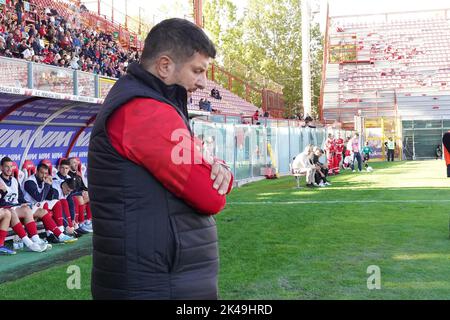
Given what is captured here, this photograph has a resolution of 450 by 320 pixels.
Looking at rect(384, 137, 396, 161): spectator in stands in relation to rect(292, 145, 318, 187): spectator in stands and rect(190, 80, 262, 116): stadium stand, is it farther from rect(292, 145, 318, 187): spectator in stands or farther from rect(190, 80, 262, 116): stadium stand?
rect(292, 145, 318, 187): spectator in stands

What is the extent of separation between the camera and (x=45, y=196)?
34.1 ft

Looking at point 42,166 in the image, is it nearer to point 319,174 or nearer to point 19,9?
point 319,174

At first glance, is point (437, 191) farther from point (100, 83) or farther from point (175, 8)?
point (175, 8)

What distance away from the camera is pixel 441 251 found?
845cm

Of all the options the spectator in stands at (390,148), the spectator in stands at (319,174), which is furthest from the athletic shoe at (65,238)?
the spectator in stands at (390,148)

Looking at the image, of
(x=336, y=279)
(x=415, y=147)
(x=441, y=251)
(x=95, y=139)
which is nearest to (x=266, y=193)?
(x=441, y=251)

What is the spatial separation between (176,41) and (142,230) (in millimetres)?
752

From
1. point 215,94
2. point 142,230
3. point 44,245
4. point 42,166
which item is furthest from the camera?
point 215,94

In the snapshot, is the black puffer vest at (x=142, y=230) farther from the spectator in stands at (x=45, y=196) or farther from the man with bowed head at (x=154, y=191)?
the spectator in stands at (x=45, y=196)

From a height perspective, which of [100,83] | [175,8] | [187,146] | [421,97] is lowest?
[187,146]

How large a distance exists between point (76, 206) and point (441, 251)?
6411 millimetres

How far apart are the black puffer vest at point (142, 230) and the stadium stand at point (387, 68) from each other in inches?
1642

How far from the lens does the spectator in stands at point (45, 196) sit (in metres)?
10.2

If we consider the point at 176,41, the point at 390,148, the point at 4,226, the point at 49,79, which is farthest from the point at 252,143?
the point at 176,41
